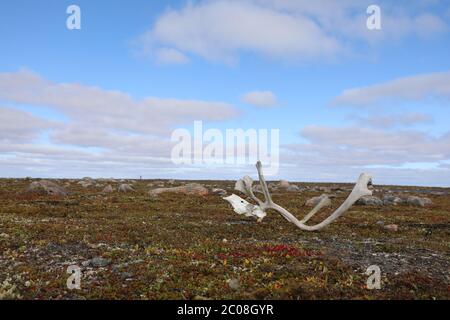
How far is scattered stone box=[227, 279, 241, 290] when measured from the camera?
11.2 metres

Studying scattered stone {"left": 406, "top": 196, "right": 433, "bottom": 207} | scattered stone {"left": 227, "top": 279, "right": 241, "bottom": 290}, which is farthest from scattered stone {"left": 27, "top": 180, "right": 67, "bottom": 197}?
scattered stone {"left": 406, "top": 196, "right": 433, "bottom": 207}

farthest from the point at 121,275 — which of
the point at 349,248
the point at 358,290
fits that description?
the point at 349,248

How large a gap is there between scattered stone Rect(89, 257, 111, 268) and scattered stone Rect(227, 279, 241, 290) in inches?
187

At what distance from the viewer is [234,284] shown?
11367 mm

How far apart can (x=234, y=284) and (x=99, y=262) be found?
17.2 feet

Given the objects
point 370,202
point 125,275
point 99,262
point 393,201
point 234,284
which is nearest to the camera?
point 234,284

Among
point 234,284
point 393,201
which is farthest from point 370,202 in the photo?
point 234,284

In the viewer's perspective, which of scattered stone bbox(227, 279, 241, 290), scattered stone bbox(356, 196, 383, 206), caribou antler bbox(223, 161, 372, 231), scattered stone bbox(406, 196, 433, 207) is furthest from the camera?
scattered stone bbox(406, 196, 433, 207)

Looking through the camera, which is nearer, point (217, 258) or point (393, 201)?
point (217, 258)

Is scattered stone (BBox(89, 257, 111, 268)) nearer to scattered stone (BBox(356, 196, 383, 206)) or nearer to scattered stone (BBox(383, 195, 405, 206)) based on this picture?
scattered stone (BBox(356, 196, 383, 206))

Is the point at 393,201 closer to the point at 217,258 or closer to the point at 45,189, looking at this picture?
the point at 217,258
